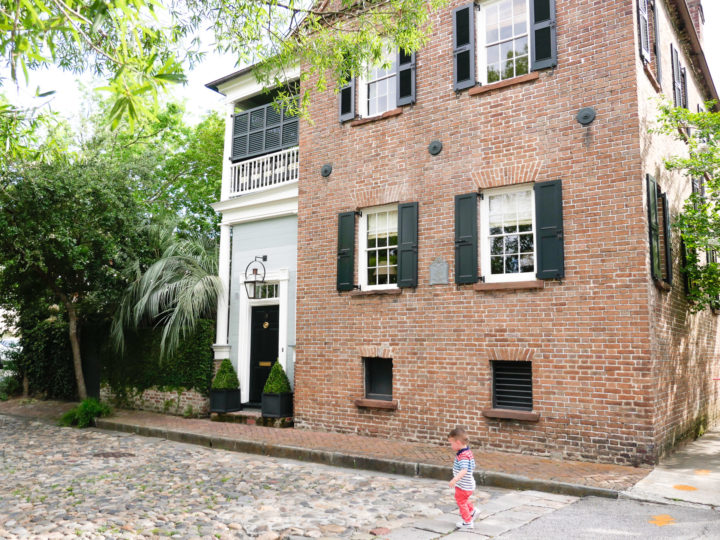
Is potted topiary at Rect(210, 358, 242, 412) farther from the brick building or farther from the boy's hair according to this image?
the boy's hair

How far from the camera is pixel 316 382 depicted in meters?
10.9

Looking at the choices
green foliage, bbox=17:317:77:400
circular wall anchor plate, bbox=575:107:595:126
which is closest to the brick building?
circular wall anchor plate, bbox=575:107:595:126

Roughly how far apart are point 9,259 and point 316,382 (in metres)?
6.95

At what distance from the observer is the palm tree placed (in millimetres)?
12742

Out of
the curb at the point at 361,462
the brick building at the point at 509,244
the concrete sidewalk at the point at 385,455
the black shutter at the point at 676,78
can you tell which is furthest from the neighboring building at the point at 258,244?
the black shutter at the point at 676,78

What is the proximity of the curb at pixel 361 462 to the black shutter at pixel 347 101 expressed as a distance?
6.10 meters

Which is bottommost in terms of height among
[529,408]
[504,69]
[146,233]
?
[529,408]

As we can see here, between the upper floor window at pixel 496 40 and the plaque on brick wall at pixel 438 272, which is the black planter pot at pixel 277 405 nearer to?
the plaque on brick wall at pixel 438 272

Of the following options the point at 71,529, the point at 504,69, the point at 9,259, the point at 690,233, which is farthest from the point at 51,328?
the point at 690,233

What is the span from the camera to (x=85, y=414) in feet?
41.3

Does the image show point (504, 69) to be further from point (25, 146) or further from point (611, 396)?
point (25, 146)

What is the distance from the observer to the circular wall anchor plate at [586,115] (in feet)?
27.9

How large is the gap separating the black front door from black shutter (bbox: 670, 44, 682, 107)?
8731 millimetres

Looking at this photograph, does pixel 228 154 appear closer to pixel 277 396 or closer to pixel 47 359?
pixel 277 396
